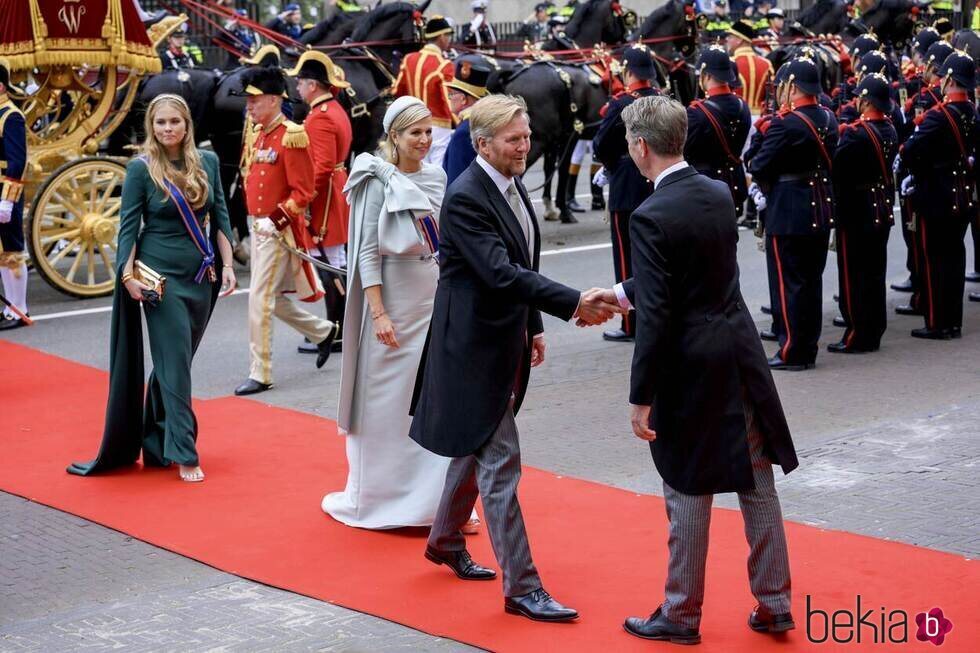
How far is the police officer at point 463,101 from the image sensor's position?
1067 centimetres

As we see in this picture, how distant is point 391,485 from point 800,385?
147 inches

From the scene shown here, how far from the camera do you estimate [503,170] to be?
17.7 ft

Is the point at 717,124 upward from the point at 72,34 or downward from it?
downward

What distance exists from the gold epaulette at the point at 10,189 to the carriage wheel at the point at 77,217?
1.00m

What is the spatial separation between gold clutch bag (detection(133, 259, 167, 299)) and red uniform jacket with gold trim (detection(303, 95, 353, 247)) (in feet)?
8.42

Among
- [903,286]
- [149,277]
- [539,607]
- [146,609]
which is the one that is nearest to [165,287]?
[149,277]

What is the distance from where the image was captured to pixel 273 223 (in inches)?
366

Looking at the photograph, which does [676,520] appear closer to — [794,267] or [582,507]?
[582,507]

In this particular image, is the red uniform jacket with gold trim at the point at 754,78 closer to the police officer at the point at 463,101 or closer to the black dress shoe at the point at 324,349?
the police officer at the point at 463,101

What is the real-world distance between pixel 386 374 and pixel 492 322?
1.21 meters

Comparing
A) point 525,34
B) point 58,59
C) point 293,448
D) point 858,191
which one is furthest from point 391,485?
point 525,34

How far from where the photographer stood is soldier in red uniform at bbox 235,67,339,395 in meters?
9.24

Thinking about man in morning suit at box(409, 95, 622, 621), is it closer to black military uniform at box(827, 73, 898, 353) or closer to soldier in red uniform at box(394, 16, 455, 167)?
black military uniform at box(827, 73, 898, 353)
